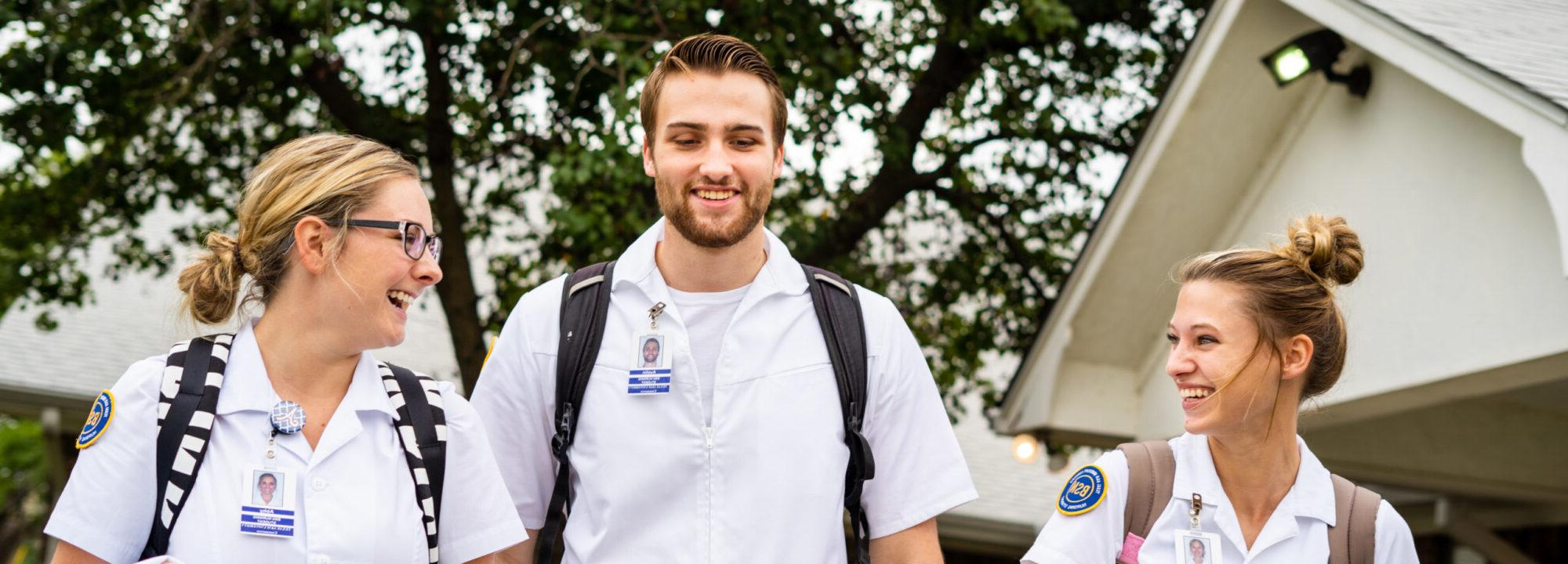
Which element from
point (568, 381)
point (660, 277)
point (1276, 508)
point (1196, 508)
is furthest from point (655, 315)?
point (1276, 508)

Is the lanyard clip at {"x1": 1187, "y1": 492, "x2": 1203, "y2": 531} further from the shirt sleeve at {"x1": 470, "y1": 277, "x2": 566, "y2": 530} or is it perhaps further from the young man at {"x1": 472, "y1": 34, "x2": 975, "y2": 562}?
the shirt sleeve at {"x1": 470, "y1": 277, "x2": 566, "y2": 530}

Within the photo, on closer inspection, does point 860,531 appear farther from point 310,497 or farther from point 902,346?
point 310,497

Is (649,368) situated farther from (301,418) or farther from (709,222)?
(301,418)

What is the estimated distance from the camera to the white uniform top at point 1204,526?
10.3 feet

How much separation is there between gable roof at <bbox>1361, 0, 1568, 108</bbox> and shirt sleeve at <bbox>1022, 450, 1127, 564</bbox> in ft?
7.16

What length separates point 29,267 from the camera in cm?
Answer: 1045

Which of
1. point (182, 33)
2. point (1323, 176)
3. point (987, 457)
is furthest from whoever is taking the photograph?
point (987, 457)

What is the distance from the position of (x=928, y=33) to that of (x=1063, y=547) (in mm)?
7377

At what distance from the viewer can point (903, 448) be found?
322 cm

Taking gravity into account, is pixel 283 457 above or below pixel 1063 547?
above

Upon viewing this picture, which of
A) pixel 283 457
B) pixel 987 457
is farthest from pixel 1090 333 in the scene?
pixel 987 457

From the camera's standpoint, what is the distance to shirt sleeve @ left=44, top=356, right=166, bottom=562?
261 centimetres

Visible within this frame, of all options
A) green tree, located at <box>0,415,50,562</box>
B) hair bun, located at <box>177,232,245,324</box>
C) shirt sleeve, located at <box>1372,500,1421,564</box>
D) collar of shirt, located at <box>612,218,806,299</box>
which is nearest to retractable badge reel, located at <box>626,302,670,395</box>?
collar of shirt, located at <box>612,218,806,299</box>

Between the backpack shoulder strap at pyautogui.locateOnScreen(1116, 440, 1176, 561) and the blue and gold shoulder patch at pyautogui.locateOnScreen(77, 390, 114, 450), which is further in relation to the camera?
the backpack shoulder strap at pyautogui.locateOnScreen(1116, 440, 1176, 561)
